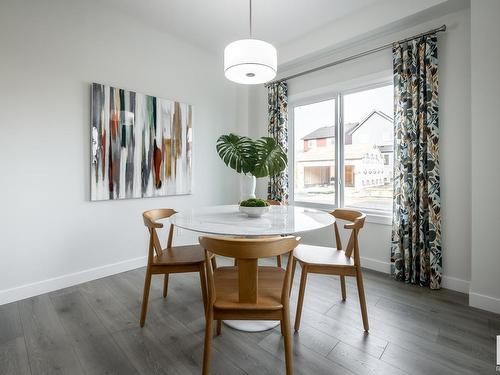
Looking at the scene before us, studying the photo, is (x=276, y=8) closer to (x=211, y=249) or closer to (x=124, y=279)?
(x=211, y=249)

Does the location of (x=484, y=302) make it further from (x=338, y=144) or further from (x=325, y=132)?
(x=325, y=132)

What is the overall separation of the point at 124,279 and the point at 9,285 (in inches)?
35.1

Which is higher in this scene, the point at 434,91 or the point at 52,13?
the point at 52,13

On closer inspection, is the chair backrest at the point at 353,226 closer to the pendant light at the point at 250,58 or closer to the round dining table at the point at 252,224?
the round dining table at the point at 252,224

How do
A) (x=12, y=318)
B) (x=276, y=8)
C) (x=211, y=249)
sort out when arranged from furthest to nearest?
(x=276, y=8)
(x=12, y=318)
(x=211, y=249)

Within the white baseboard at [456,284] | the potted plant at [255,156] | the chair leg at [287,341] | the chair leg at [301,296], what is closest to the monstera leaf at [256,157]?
the potted plant at [255,156]

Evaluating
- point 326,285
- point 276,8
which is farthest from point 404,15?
point 326,285

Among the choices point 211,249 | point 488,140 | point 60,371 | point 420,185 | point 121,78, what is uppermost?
point 121,78

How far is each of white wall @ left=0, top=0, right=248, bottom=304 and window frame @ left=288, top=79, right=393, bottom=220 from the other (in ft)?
5.65

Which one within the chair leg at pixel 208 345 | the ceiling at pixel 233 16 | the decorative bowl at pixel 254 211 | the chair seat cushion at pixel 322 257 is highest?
the ceiling at pixel 233 16

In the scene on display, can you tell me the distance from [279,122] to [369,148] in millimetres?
1226

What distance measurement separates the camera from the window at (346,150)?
2.94 m

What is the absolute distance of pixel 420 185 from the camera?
248cm

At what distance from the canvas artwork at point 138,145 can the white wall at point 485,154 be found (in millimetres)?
2917
